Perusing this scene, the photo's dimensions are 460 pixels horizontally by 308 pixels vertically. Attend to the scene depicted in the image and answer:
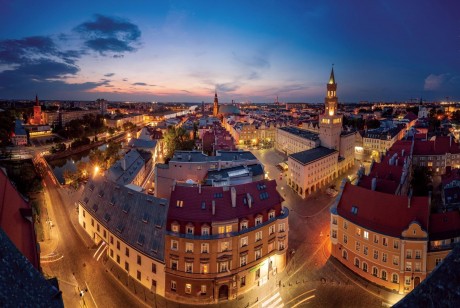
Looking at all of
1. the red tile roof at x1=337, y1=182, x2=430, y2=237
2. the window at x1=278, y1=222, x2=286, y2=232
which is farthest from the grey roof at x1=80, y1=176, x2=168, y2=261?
the red tile roof at x1=337, y1=182, x2=430, y2=237

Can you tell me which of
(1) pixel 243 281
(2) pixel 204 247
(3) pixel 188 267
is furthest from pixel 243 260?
(3) pixel 188 267

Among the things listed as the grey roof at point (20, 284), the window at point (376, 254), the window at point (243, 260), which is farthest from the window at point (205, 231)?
the grey roof at point (20, 284)

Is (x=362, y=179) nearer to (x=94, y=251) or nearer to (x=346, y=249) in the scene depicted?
(x=346, y=249)

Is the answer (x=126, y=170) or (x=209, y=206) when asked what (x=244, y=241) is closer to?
(x=209, y=206)

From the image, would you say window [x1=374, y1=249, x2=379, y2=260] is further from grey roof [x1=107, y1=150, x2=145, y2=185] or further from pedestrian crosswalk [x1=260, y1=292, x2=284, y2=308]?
grey roof [x1=107, y1=150, x2=145, y2=185]

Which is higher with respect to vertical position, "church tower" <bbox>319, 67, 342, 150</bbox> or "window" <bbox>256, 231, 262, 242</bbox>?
"church tower" <bbox>319, 67, 342, 150</bbox>

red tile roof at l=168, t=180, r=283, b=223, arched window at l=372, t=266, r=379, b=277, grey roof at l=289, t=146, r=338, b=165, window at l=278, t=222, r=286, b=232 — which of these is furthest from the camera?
grey roof at l=289, t=146, r=338, b=165

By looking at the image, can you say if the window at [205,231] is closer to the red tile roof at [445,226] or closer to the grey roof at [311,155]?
the red tile roof at [445,226]

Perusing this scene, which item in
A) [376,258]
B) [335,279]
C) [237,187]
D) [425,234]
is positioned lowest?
[335,279]

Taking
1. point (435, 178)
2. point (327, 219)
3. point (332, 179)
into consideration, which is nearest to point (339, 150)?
point (332, 179)
